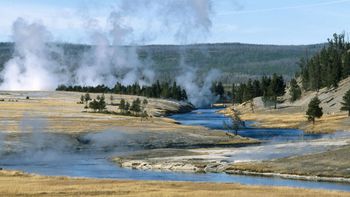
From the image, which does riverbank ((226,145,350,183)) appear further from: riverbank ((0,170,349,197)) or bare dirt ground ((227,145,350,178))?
riverbank ((0,170,349,197))

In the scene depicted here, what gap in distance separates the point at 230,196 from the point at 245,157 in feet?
137

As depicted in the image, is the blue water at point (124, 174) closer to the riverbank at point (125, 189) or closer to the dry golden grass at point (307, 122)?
the riverbank at point (125, 189)

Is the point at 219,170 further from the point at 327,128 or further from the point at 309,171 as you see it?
the point at 327,128

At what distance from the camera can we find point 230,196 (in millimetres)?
57688

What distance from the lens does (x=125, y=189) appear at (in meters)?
63.1

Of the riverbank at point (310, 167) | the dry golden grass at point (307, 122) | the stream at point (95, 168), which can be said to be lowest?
the stream at point (95, 168)

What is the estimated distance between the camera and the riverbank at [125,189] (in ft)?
194

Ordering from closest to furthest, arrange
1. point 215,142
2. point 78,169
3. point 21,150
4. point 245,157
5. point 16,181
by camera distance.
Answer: point 16,181, point 78,169, point 245,157, point 21,150, point 215,142

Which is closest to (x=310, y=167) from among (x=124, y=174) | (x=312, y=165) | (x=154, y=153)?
(x=312, y=165)

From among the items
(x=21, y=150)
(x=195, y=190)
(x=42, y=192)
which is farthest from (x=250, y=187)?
(x=21, y=150)

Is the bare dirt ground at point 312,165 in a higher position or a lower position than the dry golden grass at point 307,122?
lower

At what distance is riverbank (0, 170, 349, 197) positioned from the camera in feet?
194

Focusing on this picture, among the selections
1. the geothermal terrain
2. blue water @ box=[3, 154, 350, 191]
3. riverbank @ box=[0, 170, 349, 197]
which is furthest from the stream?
riverbank @ box=[0, 170, 349, 197]

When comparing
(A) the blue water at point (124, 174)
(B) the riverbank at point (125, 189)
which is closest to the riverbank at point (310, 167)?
(A) the blue water at point (124, 174)
